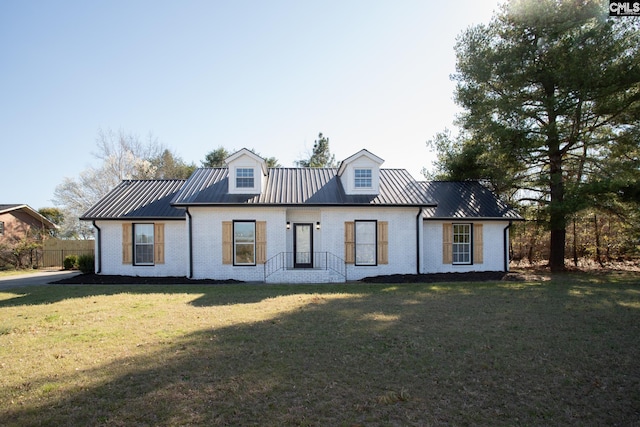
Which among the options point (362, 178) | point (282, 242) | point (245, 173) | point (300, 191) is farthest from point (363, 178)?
point (245, 173)

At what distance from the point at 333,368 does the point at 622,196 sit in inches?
724

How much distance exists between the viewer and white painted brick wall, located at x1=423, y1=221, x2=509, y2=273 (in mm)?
17906

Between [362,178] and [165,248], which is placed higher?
[362,178]

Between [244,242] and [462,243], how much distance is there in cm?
974

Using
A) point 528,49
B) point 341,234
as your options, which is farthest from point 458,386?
point 528,49

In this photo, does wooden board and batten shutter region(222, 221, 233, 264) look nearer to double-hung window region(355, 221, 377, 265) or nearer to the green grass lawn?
double-hung window region(355, 221, 377, 265)

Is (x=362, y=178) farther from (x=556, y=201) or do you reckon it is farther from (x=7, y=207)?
(x=7, y=207)

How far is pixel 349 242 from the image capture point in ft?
54.7

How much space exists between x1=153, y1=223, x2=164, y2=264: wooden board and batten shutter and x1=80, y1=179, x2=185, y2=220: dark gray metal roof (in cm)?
55

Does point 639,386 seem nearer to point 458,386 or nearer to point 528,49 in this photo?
point 458,386

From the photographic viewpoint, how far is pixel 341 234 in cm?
1667
